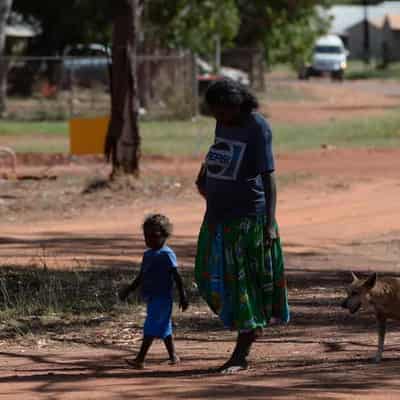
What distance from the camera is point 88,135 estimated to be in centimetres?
2319

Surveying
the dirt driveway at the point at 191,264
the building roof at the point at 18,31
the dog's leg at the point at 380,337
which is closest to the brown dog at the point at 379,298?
the dog's leg at the point at 380,337

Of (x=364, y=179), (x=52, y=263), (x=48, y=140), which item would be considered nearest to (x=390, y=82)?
(x=48, y=140)

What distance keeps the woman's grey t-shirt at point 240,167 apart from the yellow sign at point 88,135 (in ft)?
50.7

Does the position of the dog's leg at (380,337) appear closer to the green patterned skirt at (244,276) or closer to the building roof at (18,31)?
the green patterned skirt at (244,276)

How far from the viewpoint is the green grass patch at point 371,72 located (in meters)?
71.2

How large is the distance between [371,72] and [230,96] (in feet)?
225

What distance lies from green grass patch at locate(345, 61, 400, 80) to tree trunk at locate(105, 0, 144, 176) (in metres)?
50.6

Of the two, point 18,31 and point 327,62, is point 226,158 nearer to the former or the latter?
point 18,31

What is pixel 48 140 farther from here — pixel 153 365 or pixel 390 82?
pixel 390 82

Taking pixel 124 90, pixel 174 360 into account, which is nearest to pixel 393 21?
pixel 124 90

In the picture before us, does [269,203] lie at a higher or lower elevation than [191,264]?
higher

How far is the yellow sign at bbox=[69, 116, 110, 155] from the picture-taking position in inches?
907

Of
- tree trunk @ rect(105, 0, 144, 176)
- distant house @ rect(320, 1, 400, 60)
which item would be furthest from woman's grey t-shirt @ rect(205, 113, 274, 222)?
distant house @ rect(320, 1, 400, 60)

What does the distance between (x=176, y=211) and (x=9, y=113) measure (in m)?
21.1
